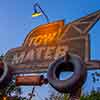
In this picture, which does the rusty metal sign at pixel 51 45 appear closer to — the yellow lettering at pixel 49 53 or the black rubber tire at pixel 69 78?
the yellow lettering at pixel 49 53

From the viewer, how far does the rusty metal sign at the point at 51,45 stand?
1775cm

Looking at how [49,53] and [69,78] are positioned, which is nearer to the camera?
[69,78]

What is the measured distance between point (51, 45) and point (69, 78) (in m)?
3.02

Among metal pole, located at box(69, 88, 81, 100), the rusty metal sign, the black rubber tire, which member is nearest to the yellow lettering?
the rusty metal sign

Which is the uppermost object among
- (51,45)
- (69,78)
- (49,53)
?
(51,45)

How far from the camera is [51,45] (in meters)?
18.8

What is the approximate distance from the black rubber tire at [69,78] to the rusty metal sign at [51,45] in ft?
2.09

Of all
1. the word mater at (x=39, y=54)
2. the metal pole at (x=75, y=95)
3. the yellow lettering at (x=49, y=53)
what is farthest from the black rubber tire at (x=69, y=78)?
the yellow lettering at (x=49, y=53)

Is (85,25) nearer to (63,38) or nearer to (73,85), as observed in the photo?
(63,38)

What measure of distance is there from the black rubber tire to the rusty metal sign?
0.64 meters

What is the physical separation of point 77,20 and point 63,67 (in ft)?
9.19

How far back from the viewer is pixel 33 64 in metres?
18.8

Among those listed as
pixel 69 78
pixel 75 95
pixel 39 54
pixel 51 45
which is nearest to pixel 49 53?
pixel 51 45

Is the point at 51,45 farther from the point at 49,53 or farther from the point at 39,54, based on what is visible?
the point at 39,54
